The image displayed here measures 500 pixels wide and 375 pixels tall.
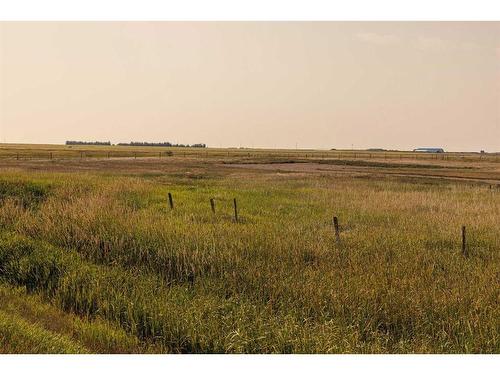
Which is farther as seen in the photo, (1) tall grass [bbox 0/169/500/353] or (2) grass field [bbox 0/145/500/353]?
(1) tall grass [bbox 0/169/500/353]

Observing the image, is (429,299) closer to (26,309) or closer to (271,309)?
(271,309)

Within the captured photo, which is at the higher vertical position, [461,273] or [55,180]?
[55,180]

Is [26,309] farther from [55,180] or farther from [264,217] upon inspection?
[55,180]

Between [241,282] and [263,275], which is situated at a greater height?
[263,275]

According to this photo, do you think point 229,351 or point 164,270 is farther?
point 164,270

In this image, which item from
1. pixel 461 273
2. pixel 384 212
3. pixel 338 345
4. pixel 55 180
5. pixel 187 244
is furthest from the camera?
pixel 55 180

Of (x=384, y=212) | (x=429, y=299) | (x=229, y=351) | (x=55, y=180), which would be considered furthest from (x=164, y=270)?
(x=55, y=180)

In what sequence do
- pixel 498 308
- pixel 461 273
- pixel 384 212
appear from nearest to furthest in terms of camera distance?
pixel 498 308, pixel 461 273, pixel 384 212

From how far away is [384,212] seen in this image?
72.4ft

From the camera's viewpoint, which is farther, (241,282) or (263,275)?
(263,275)

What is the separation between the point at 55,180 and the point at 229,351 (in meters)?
23.0

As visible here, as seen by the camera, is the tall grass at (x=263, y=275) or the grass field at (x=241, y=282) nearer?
the grass field at (x=241, y=282)

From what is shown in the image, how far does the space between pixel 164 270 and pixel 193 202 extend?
1056 cm

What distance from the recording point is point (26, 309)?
973cm
